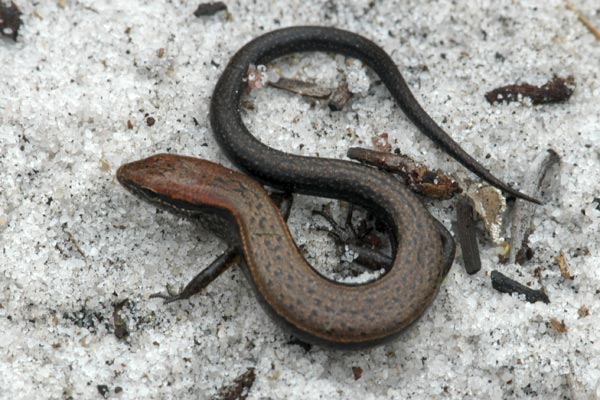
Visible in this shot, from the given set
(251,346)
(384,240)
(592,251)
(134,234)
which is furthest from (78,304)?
(592,251)

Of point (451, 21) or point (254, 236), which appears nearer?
point (254, 236)

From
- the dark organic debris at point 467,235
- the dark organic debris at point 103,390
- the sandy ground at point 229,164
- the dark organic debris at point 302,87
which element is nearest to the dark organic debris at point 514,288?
the sandy ground at point 229,164

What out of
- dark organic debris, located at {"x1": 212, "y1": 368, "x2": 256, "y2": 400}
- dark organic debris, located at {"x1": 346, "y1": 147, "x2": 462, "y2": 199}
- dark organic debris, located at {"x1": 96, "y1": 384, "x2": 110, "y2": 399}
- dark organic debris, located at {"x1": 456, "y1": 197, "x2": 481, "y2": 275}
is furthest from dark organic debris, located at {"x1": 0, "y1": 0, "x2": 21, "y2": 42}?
dark organic debris, located at {"x1": 456, "y1": 197, "x2": 481, "y2": 275}

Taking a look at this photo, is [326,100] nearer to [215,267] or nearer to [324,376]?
[215,267]

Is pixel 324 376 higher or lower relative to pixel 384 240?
lower

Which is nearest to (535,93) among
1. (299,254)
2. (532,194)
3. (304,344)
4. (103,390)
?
(532,194)

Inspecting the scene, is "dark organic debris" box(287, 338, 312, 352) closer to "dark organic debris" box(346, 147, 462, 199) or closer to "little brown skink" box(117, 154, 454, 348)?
"little brown skink" box(117, 154, 454, 348)

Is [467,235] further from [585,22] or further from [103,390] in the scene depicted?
[103,390]
